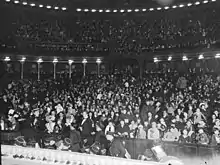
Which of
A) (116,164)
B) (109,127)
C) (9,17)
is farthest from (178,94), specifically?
(9,17)

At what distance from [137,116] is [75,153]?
3.70 m

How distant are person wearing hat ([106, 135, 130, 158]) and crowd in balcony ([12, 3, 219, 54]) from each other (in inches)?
589

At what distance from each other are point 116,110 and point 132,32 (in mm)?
13568

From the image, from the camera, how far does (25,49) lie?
24.2 m

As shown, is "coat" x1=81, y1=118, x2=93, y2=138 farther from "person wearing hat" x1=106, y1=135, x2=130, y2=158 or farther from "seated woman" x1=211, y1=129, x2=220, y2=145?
"seated woman" x1=211, y1=129, x2=220, y2=145

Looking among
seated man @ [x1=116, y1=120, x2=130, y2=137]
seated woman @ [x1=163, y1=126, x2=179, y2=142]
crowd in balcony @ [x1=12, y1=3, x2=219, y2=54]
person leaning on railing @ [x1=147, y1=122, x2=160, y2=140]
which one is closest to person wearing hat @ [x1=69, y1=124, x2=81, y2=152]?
seated man @ [x1=116, y1=120, x2=130, y2=137]

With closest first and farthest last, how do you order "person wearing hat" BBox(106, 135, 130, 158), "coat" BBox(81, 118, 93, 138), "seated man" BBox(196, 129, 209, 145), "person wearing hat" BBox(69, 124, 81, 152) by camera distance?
1. "person wearing hat" BBox(106, 135, 130, 158)
2. "seated man" BBox(196, 129, 209, 145)
3. "person wearing hat" BBox(69, 124, 81, 152)
4. "coat" BBox(81, 118, 93, 138)

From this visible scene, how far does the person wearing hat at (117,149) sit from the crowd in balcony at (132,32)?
14964 millimetres

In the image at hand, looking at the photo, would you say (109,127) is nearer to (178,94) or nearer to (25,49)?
(178,94)

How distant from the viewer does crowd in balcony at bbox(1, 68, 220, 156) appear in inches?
420

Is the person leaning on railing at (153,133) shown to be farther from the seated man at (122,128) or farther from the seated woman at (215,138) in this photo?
the seated woman at (215,138)

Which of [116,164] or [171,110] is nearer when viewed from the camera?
[116,164]

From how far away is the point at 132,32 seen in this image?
84.9ft

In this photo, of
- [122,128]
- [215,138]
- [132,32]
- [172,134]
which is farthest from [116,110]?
[132,32]
